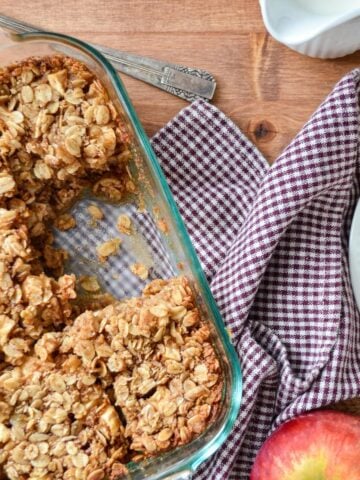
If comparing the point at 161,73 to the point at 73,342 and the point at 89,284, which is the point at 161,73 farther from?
the point at 73,342

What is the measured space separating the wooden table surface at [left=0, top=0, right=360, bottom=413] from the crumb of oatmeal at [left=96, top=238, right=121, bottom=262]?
312 mm

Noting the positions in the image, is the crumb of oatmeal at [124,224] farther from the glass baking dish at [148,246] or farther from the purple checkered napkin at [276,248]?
the purple checkered napkin at [276,248]

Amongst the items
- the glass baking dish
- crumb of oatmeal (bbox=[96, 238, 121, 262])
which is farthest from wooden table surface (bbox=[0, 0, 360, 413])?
crumb of oatmeal (bbox=[96, 238, 121, 262])

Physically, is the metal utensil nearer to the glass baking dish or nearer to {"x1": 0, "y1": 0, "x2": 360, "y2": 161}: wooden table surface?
{"x1": 0, "y1": 0, "x2": 360, "y2": 161}: wooden table surface

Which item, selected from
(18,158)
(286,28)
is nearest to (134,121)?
(18,158)

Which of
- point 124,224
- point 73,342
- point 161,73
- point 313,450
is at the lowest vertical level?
point 313,450

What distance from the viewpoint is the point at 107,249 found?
1974mm

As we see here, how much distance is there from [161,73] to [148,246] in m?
0.40

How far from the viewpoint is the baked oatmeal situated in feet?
5.60

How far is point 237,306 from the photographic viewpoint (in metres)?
1.90

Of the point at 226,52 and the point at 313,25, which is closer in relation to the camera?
the point at 313,25

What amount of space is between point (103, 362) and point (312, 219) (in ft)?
1.91

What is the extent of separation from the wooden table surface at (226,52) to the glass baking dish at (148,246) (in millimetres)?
211

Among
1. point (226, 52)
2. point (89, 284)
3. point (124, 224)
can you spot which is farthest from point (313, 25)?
point (89, 284)
